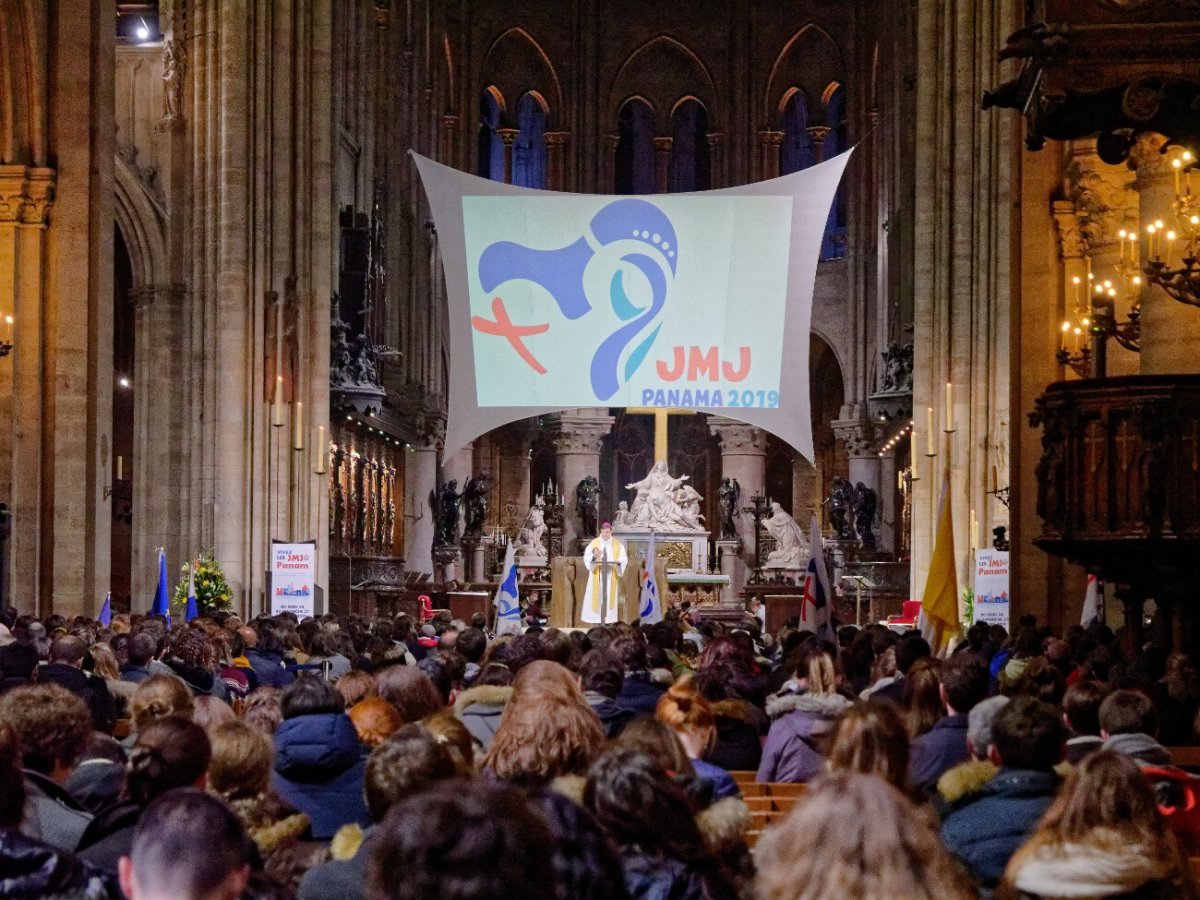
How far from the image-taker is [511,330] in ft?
71.5

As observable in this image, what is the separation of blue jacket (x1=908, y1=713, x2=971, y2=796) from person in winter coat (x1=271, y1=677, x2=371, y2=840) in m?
2.03

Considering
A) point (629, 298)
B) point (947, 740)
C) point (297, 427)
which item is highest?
point (629, 298)

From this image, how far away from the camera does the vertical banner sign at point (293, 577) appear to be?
2230 centimetres

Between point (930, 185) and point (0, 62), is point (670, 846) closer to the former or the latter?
point (0, 62)

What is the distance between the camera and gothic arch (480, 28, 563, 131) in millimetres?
48125

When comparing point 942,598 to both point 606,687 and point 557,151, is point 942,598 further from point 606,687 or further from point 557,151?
point 557,151

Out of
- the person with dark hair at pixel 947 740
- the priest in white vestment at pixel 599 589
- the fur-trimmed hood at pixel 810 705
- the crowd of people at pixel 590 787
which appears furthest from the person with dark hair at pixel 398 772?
the priest in white vestment at pixel 599 589

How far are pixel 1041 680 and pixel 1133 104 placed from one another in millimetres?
2930

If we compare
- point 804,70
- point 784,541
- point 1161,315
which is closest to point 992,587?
point 1161,315

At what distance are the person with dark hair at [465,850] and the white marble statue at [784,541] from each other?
128 ft

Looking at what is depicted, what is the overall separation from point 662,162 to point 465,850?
47115mm

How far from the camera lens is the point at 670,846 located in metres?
4.19

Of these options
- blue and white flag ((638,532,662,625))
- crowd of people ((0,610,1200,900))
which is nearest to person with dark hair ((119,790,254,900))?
crowd of people ((0,610,1200,900))

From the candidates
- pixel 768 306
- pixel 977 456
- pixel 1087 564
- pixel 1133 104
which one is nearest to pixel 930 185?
pixel 977 456
